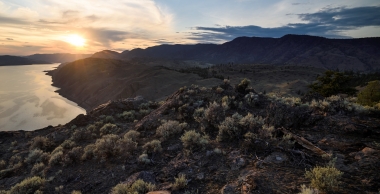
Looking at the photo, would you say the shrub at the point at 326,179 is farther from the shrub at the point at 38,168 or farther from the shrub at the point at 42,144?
the shrub at the point at 42,144

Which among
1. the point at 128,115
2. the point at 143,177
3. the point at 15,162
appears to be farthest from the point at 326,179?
the point at 15,162

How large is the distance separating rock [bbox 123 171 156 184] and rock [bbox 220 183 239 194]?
2174 millimetres

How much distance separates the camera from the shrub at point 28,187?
7465 millimetres

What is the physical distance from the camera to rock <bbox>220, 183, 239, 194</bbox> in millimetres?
5205

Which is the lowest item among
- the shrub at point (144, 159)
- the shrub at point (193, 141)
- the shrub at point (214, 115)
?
the shrub at point (144, 159)

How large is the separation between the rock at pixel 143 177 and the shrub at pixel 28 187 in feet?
11.2

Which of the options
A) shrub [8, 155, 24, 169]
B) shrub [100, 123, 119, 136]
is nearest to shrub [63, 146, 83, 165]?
shrub [8, 155, 24, 169]

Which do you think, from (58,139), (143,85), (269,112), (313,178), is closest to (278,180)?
(313,178)

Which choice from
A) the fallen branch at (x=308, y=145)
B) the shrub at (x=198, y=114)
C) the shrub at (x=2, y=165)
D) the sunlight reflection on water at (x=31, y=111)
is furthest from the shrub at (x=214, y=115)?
the sunlight reflection on water at (x=31, y=111)

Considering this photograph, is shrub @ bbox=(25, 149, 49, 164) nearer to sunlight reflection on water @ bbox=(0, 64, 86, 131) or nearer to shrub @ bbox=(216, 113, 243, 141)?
shrub @ bbox=(216, 113, 243, 141)

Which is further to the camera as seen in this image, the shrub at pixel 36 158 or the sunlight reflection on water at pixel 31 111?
the sunlight reflection on water at pixel 31 111

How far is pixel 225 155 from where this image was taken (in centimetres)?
704

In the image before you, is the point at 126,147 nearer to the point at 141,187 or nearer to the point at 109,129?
the point at 141,187

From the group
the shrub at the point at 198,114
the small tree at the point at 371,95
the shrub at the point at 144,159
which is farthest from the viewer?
the small tree at the point at 371,95
